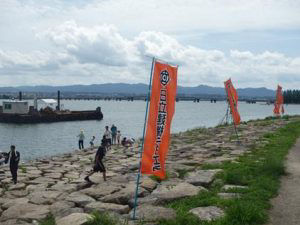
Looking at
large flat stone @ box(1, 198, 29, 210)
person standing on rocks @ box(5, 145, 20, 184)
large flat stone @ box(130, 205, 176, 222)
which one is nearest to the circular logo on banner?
large flat stone @ box(130, 205, 176, 222)

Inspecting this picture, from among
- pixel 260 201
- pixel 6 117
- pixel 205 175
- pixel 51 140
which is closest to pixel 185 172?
pixel 205 175

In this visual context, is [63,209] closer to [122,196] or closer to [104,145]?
[122,196]

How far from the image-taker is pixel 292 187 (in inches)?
415

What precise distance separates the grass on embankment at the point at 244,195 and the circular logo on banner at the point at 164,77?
244 cm

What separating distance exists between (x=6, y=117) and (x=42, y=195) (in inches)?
2638

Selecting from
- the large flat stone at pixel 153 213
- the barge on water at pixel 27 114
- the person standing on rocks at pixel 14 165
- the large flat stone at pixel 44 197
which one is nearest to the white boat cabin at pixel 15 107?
the barge on water at pixel 27 114

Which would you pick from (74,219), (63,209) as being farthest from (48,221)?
(74,219)

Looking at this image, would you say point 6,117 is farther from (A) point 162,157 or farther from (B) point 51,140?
(A) point 162,157

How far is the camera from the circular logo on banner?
800 centimetres

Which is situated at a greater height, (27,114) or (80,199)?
(80,199)

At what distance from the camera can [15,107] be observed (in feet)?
250

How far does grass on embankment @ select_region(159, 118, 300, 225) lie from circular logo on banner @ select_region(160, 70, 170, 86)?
7.99ft

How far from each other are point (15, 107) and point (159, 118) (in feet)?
237

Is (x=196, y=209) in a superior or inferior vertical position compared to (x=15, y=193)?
superior
